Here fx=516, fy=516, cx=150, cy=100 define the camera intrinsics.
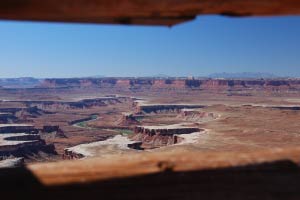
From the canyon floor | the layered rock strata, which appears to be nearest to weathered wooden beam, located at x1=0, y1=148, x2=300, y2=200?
the canyon floor

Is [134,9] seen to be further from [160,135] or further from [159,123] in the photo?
[159,123]

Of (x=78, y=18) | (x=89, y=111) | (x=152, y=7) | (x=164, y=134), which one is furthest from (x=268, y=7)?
(x=89, y=111)

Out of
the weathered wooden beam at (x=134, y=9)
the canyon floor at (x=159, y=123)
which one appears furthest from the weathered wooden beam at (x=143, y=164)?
the canyon floor at (x=159, y=123)

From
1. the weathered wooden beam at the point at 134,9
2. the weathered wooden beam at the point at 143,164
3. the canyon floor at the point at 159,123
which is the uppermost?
the weathered wooden beam at the point at 134,9

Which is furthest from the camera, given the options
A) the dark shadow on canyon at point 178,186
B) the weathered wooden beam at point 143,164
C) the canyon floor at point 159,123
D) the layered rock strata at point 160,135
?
the layered rock strata at point 160,135

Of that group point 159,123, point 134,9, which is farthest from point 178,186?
point 159,123

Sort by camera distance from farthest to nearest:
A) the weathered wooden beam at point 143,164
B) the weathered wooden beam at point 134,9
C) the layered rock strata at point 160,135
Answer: the layered rock strata at point 160,135 → the weathered wooden beam at point 143,164 → the weathered wooden beam at point 134,9

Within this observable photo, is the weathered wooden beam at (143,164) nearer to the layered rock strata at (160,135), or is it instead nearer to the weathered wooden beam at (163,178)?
the weathered wooden beam at (163,178)

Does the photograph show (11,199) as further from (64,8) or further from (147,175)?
(64,8)
